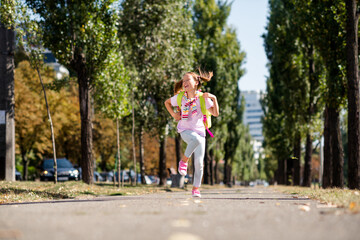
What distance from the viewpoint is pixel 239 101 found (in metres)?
44.1

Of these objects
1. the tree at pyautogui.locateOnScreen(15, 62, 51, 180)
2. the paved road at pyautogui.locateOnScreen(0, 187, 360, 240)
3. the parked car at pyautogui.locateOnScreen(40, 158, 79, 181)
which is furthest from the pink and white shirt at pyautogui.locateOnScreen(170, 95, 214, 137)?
the tree at pyautogui.locateOnScreen(15, 62, 51, 180)

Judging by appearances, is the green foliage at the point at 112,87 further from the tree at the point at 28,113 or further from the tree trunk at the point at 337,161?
the tree at the point at 28,113

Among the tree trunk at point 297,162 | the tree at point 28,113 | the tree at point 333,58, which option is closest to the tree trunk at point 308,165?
the tree trunk at point 297,162

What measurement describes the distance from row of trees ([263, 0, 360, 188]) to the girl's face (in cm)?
640

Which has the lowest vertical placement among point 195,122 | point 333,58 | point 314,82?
point 195,122

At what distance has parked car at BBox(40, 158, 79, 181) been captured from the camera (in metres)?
27.2

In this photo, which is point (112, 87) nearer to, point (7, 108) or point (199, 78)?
point (7, 108)

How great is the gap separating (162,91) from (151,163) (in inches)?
1155

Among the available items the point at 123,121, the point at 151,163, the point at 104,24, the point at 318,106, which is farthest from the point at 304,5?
the point at 151,163

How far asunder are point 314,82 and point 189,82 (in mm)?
18121

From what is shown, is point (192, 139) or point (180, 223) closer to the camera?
point (180, 223)

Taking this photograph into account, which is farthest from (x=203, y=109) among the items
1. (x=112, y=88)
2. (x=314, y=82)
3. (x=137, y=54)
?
(x=314, y=82)

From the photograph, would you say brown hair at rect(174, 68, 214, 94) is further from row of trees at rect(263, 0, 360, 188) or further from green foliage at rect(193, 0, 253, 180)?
green foliage at rect(193, 0, 253, 180)

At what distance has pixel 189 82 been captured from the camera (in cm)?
872
